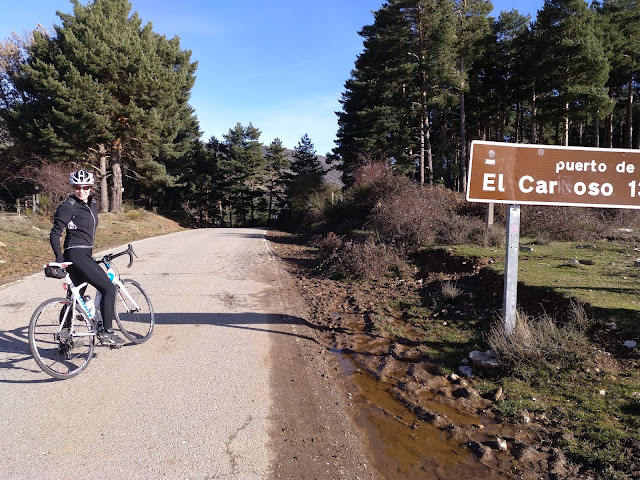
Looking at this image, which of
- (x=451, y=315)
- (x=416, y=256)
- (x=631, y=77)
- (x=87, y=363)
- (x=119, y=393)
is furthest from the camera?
(x=631, y=77)

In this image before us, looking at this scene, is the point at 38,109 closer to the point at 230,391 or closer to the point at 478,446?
the point at 230,391

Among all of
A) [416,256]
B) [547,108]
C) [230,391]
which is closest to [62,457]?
[230,391]

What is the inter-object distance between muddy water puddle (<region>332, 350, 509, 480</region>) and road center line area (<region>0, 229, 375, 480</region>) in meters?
0.20

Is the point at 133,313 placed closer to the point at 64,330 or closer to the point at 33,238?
the point at 64,330

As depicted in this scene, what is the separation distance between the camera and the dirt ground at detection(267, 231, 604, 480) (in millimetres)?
3049

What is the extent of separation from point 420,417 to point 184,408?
7.10 ft

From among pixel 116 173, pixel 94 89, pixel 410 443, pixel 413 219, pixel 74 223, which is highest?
pixel 94 89

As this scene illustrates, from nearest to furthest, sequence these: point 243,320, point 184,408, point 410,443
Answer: point 410,443 → point 184,408 → point 243,320

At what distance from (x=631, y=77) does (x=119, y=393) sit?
113ft

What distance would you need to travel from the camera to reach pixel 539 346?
178 inches

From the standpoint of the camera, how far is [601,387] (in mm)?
3902

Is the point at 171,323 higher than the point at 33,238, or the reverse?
the point at 33,238

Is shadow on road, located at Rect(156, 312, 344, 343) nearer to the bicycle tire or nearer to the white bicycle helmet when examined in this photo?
the bicycle tire

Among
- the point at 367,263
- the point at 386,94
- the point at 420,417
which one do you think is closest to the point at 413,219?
the point at 367,263
